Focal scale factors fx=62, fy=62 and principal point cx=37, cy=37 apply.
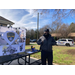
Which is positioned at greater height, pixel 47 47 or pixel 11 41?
pixel 11 41

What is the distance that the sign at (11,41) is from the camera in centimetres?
248

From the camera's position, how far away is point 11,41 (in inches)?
105

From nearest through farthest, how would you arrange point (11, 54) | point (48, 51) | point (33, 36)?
point (48, 51) → point (11, 54) → point (33, 36)

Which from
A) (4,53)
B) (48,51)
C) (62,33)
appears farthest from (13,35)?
(62,33)

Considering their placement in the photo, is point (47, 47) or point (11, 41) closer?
point (47, 47)

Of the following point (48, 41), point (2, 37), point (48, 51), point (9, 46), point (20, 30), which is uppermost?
point (20, 30)

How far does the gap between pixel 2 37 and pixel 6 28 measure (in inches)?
15.6

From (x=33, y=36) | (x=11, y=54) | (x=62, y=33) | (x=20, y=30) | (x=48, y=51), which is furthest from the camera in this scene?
(x=33, y=36)

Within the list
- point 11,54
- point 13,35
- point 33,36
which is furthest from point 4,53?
point 33,36

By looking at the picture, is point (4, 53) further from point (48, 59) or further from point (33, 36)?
point (33, 36)

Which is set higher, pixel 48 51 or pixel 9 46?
pixel 9 46

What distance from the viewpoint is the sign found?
8.13 feet

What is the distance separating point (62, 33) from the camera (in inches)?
919

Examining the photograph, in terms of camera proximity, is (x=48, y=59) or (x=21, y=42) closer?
(x=48, y=59)
